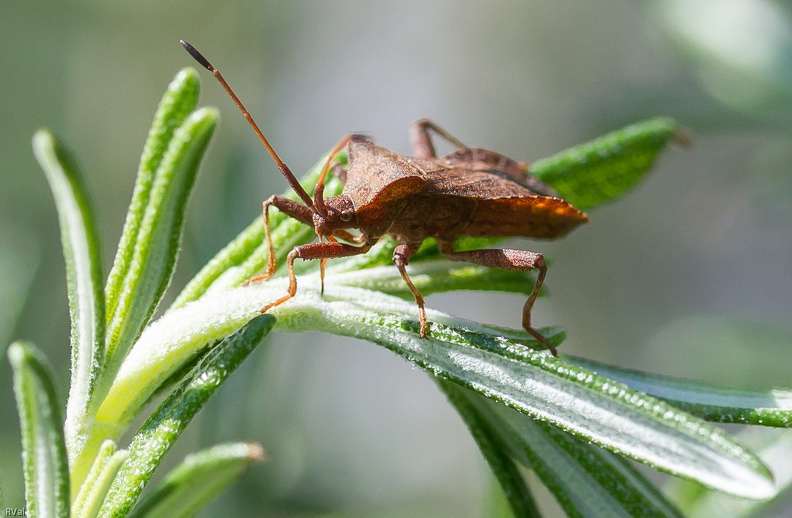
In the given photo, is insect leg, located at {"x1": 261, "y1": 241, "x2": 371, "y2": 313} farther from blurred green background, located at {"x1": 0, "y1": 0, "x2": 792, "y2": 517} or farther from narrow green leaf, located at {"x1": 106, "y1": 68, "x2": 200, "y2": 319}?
blurred green background, located at {"x1": 0, "y1": 0, "x2": 792, "y2": 517}

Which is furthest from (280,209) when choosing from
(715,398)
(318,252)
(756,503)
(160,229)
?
(756,503)

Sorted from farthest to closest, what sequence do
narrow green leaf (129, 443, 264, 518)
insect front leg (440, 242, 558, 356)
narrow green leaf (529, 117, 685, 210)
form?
narrow green leaf (529, 117, 685, 210) → insect front leg (440, 242, 558, 356) → narrow green leaf (129, 443, 264, 518)

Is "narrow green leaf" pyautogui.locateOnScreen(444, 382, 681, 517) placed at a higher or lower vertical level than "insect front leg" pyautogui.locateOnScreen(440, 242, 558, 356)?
lower

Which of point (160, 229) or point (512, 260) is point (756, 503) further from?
point (160, 229)

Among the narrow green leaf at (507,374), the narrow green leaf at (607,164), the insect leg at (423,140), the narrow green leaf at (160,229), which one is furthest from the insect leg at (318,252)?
the insect leg at (423,140)

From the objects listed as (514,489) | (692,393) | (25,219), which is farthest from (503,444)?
(25,219)

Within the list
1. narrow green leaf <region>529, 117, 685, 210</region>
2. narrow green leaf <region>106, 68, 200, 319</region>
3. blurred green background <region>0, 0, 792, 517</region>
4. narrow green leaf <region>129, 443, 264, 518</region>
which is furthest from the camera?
blurred green background <region>0, 0, 792, 517</region>

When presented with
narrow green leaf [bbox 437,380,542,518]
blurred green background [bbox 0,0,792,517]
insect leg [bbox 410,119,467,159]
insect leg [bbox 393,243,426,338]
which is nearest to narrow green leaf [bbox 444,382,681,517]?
narrow green leaf [bbox 437,380,542,518]
